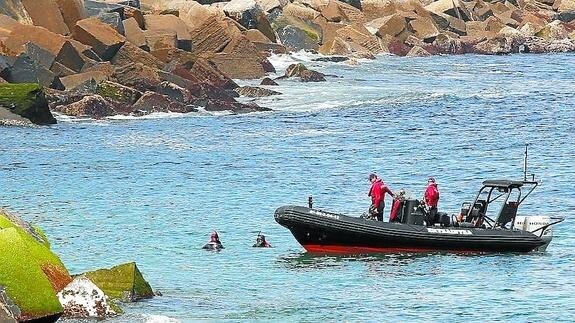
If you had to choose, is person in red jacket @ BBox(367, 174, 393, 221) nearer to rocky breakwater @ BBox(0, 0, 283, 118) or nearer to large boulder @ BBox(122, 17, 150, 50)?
rocky breakwater @ BBox(0, 0, 283, 118)

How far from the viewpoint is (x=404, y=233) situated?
28125 mm

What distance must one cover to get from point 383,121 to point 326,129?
12.2 ft

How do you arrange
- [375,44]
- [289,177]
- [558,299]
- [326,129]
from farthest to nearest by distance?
[375,44], [326,129], [289,177], [558,299]

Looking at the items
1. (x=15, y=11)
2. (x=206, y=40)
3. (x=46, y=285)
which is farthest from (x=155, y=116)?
(x=46, y=285)

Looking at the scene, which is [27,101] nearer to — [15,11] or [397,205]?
[15,11]

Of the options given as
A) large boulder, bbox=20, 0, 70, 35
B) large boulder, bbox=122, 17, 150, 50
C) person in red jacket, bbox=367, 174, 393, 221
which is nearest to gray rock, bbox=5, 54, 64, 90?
large boulder, bbox=20, 0, 70, 35

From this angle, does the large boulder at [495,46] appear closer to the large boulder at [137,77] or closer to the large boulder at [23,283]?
the large boulder at [137,77]

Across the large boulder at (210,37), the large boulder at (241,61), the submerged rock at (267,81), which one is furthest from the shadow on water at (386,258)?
the large boulder at (210,37)

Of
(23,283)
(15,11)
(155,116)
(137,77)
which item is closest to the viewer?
(23,283)

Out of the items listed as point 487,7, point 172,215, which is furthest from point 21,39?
point 487,7

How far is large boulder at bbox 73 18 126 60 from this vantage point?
57688mm

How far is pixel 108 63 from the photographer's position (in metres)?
56.4

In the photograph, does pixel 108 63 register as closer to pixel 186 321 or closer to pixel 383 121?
pixel 383 121

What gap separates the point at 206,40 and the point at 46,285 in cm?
5170
